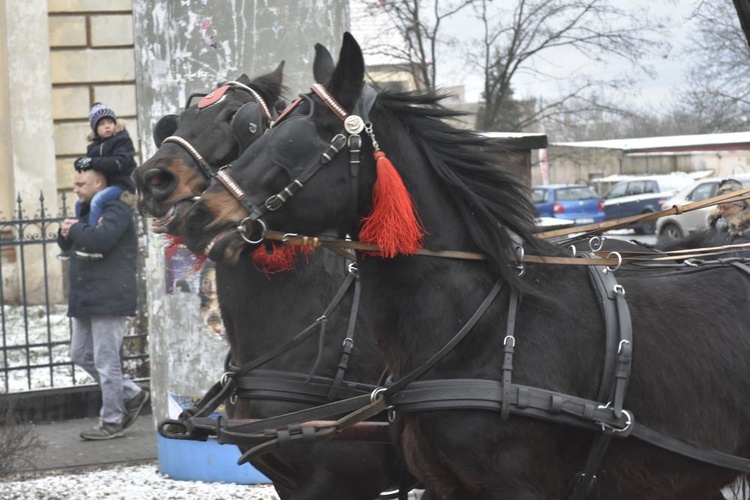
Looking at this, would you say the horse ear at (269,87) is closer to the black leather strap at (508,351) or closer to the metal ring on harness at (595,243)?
the metal ring on harness at (595,243)

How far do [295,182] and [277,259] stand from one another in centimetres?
116

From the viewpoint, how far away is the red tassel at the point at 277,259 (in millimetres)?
4504

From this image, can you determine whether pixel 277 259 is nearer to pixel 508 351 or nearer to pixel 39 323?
pixel 508 351

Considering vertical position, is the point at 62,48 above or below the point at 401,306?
above

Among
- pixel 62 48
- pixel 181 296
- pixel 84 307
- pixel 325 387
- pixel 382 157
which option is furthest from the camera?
pixel 62 48

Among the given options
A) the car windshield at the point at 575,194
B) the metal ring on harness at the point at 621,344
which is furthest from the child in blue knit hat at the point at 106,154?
the car windshield at the point at 575,194

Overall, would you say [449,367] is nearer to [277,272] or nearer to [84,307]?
[277,272]

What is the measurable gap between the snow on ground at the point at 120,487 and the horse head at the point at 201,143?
7.96 feet

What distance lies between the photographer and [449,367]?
11.6 feet

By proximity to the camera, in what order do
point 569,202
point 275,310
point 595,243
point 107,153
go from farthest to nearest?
point 569,202 → point 107,153 → point 275,310 → point 595,243

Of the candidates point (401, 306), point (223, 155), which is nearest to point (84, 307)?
point (223, 155)

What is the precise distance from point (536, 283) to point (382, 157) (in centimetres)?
68

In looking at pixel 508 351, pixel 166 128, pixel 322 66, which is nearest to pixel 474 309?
pixel 508 351

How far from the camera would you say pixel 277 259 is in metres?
4.53
